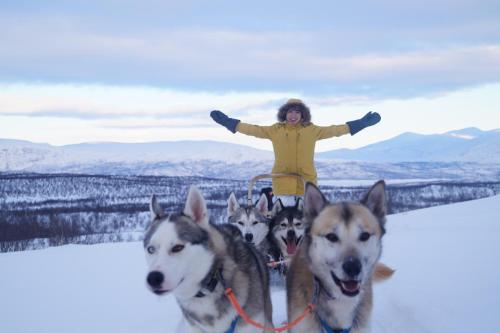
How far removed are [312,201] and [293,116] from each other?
205cm

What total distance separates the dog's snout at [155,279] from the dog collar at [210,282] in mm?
425

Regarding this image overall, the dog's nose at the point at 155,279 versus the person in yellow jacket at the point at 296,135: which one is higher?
the person in yellow jacket at the point at 296,135

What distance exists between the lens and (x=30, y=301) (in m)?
5.53

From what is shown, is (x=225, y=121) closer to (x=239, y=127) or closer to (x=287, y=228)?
(x=239, y=127)

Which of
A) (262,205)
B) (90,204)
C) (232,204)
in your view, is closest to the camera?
(262,205)

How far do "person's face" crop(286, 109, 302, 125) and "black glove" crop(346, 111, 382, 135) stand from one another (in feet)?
2.05

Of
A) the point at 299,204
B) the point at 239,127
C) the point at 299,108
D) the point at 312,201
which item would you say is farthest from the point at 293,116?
the point at 312,201

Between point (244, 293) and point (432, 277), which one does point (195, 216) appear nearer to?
point (244, 293)

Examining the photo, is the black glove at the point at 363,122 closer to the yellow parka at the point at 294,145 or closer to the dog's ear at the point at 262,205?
the yellow parka at the point at 294,145

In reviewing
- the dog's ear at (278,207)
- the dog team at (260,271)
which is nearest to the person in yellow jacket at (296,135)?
the dog's ear at (278,207)

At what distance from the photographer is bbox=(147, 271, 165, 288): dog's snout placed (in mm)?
2459

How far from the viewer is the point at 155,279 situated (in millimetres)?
2463

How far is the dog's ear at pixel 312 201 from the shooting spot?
2.95 metres

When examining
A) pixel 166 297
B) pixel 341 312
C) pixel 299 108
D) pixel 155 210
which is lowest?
pixel 166 297
